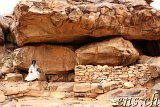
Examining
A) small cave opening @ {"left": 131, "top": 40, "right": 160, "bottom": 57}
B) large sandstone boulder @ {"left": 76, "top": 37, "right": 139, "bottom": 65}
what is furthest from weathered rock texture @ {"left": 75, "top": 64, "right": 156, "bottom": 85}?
small cave opening @ {"left": 131, "top": 40, "right": 160, "bottom": 57}

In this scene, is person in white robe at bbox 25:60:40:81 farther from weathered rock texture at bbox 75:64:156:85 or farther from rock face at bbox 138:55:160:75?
rock face at bbox 138:55:160:75

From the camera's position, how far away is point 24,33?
11.5 metres

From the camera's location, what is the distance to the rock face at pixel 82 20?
1079 cm

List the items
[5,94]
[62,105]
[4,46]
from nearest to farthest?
[62,105]
[5,94]
[4,46]

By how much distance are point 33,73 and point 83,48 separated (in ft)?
7.58

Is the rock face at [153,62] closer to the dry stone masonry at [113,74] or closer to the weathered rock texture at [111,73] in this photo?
the dry stone masonry at [113,74]

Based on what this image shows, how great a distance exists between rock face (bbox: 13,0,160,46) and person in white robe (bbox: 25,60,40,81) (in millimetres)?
1173

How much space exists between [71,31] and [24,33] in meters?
1.93

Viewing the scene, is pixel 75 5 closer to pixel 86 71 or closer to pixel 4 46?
pixel 86 71

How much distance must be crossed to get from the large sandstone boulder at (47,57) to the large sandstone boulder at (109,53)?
83cm

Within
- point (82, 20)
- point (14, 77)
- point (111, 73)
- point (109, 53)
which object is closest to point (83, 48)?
point (109, 53)

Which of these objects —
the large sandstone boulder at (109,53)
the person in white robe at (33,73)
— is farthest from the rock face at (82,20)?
the person in white robe at (33,73)

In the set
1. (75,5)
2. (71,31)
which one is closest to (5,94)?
(71,31)

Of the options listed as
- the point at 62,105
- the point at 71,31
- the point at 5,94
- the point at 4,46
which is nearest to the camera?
the point at 62,105
